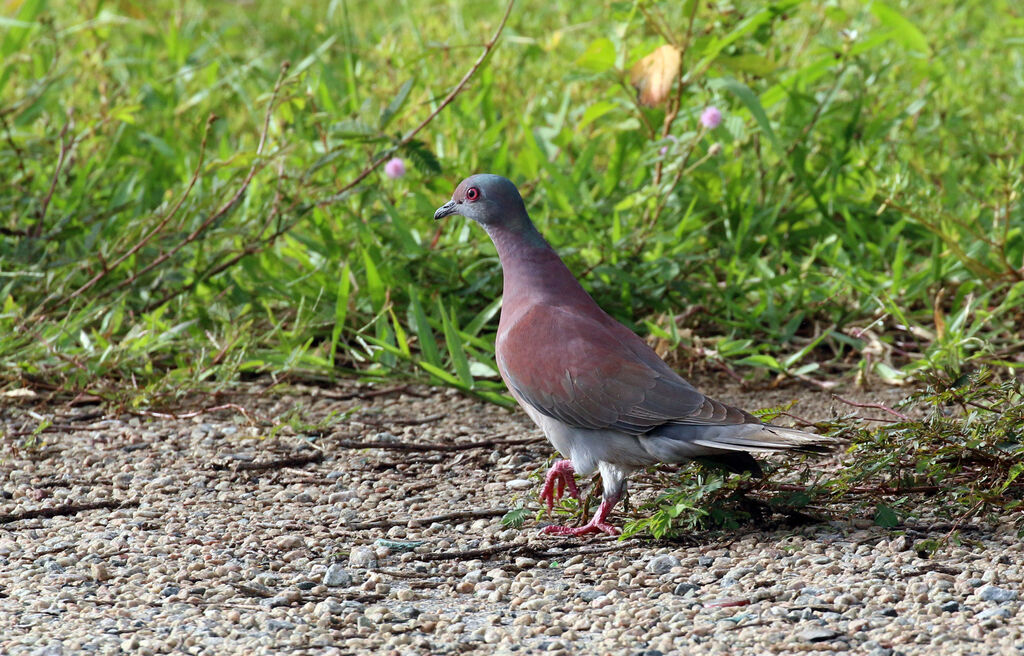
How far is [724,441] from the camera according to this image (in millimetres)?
2830

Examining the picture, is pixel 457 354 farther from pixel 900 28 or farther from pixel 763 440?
pixel 900 28

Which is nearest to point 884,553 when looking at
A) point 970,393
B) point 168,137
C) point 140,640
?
point 970,393

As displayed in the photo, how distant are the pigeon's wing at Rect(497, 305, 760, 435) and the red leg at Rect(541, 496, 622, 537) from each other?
20cm

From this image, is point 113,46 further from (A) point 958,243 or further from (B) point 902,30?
(A) point 958,243

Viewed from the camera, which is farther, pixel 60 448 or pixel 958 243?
pixel 958 243

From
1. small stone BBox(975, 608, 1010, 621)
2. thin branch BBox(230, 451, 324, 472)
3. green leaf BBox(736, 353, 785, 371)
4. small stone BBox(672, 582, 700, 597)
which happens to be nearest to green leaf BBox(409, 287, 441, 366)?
thin branch BBox(230, 451, 324, 472)

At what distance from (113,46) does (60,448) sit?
13.0 ft

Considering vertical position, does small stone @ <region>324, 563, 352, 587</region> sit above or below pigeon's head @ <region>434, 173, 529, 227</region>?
below

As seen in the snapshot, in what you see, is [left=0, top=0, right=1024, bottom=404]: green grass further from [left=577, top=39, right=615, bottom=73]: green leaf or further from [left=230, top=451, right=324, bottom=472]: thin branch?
[left=230, top=451, right=324, bottom=472]: thin branch

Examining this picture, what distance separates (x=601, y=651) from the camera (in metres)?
2.33

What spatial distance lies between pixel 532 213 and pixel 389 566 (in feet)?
8.18

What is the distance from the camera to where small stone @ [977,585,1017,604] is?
248 cm

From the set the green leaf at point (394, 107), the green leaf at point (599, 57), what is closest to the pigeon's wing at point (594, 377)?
the green leaf at point (394, 107)

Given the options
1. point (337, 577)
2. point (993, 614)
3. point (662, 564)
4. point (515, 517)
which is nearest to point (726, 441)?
point (662, 564)
